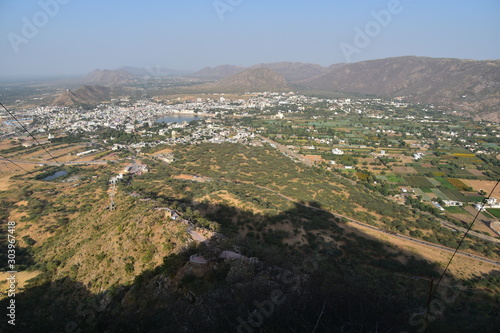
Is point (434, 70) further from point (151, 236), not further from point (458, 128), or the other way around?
point (151, 236)

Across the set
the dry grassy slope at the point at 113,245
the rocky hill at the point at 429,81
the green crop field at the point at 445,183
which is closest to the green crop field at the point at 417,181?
the green crop field at the point at 445,183

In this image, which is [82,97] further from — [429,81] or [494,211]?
[429,81]

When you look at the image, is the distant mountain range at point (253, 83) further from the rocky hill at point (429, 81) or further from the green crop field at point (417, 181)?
the green crop field at point (417, 181)

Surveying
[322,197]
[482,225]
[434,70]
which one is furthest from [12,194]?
[434,70]

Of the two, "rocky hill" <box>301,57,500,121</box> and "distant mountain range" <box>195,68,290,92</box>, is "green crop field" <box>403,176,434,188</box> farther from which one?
"distant mountain range" <box>195,68,290,92</box>

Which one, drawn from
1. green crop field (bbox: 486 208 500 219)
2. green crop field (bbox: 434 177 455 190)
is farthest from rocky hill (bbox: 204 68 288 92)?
green crop field (bbox: 486 208 500 219)

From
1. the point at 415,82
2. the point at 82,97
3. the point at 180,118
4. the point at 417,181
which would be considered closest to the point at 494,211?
the point at 417,181
